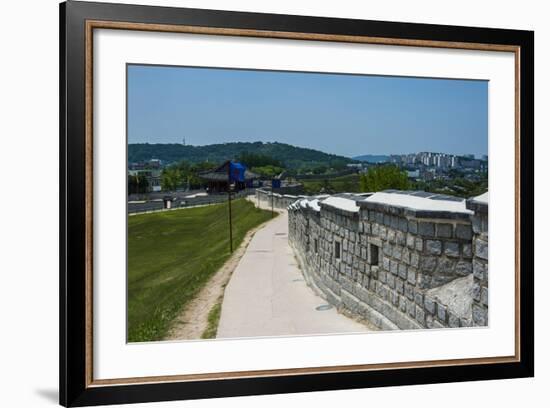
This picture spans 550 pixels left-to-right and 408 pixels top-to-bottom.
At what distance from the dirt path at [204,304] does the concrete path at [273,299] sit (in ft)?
0.13

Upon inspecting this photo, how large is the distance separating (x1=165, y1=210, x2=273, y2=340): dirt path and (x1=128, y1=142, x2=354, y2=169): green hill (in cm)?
47

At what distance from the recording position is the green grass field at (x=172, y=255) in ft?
12.3

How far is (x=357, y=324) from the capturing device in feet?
13.4

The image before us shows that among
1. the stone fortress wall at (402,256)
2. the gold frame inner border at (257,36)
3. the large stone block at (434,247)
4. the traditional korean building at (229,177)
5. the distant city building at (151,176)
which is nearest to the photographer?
the gold frame inner border at (257,36)

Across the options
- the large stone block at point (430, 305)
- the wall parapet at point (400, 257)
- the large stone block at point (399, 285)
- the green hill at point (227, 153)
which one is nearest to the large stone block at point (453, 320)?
the wall parapet at point (400, 257)

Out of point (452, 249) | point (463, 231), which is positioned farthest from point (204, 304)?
point (463, 231)

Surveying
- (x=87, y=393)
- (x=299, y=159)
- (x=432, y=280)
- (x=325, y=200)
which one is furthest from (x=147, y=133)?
(x=432, y=280)

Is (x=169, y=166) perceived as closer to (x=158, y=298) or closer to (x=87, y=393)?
(x=158, y=298)

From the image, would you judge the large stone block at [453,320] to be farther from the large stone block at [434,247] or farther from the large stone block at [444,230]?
the large stone block at [444,230]

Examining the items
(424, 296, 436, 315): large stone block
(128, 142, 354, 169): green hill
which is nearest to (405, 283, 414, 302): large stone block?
(424, 296, 436, 315): large stone block

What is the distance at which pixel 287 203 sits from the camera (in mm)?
4070

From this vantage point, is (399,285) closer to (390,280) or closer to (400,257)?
(390,280)

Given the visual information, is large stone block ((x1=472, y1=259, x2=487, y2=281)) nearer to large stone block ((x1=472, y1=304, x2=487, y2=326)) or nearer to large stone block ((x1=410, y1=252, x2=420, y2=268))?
large stone block ((x1=472, y1=304, x2=487, y2=326))

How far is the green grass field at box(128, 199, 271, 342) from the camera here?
3736 millimetres
